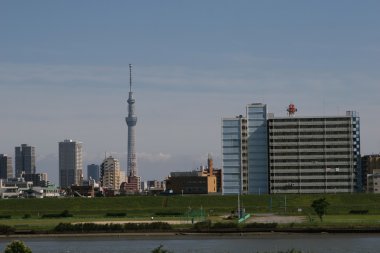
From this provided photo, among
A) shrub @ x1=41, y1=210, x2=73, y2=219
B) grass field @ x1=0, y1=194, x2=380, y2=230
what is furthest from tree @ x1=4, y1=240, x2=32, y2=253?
shrub @ x1=41, y1=210, x2=73, y2=219

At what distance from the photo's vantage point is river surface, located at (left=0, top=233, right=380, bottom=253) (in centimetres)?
8288

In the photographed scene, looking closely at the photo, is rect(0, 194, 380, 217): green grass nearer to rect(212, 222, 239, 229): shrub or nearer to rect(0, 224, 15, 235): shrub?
rect(0, 224, 15, 235): shrub

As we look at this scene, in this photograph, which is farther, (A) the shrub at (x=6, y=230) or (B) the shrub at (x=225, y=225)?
(A) the shrub at (x=6, y=230)

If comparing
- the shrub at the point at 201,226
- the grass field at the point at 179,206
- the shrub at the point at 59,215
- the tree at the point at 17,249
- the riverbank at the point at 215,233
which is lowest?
the riverbank at the point at 215,233

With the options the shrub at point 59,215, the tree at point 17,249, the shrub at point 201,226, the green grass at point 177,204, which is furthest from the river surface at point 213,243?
the green grass at point 177,204

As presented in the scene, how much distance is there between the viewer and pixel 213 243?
9244 cm

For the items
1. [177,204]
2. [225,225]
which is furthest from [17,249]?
[177,204]

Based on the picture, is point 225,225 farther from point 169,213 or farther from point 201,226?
point 169,213

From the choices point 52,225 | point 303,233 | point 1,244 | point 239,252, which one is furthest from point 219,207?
point 239,252

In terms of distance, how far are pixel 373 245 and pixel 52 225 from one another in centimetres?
4898

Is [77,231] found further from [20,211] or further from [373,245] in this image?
[20,211]

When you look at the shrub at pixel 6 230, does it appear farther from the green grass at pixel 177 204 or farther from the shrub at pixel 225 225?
the green grass at pixel 177 204

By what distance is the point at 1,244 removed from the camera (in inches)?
3816

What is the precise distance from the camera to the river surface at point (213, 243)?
272 feet
